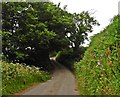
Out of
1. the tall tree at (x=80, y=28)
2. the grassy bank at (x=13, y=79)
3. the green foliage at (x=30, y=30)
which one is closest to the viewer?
the grassy bank at (x=13, y=79)

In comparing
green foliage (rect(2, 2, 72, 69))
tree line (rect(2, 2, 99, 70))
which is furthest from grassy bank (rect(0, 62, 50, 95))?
green foliage (rect(2, 2, 72, 69))

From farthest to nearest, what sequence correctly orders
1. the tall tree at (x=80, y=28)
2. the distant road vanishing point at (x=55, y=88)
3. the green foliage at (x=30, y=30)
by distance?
the tall tree at (x=80, y=28)
the green foliage at (x=30, y=30)
the distant road vanishing point at (x=55, y=88)

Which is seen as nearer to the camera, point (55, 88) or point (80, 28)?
point (55, 88)

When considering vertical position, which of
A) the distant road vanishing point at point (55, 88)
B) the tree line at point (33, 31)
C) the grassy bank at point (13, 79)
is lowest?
the distant road vanishing point at point (55, 88)

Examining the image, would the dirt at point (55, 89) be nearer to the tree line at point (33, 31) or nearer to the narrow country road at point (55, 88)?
the narrow country road at point (55, 88)

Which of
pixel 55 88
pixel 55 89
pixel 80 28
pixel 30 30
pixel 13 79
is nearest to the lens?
pixel 55 89

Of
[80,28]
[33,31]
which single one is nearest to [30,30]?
[33,31]

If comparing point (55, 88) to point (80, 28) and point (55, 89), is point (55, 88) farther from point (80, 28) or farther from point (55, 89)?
point (80, 28)

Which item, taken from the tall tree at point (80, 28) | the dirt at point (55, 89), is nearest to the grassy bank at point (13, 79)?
the dirt at point (55, 89)

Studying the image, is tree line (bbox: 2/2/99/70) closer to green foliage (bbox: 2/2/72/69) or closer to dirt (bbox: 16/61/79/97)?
green foliage (bbox: 2/2/72/69)

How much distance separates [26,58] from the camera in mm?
36469

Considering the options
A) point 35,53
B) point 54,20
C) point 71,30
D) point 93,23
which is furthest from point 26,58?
point 93,23

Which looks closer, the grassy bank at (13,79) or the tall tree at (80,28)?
the grassy bank at (13,79)

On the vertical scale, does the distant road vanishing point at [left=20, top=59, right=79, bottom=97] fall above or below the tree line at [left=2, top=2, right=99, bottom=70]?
below
